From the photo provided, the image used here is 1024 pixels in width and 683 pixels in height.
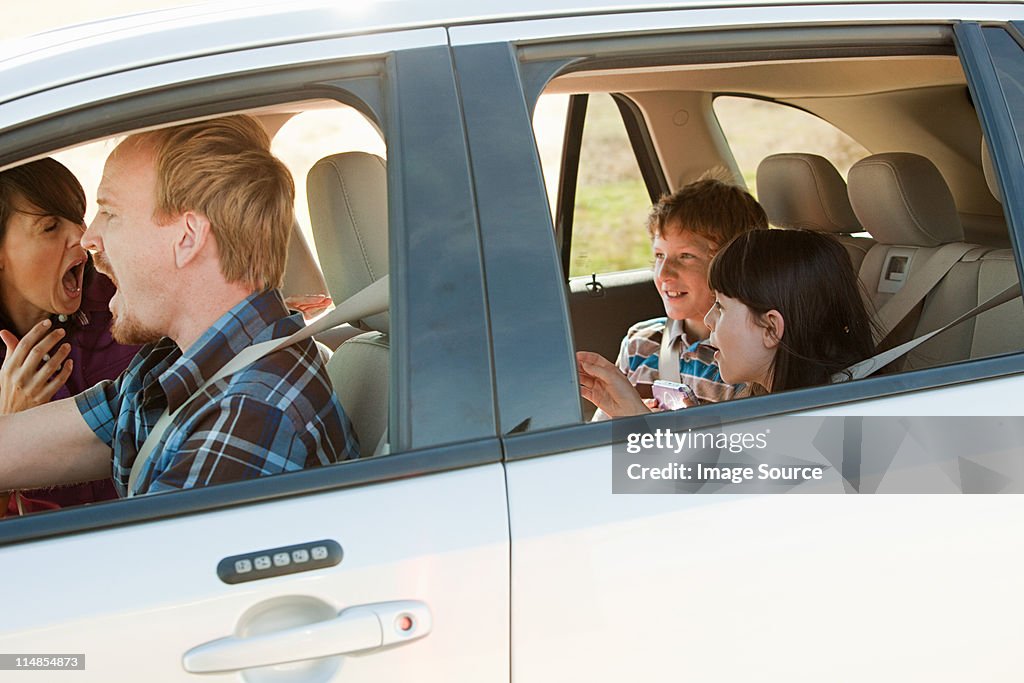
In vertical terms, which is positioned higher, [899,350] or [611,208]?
[611,208]

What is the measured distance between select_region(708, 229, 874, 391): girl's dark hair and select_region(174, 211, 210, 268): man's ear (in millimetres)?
1096

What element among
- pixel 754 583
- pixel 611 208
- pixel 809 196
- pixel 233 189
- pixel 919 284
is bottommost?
pixel 754 583

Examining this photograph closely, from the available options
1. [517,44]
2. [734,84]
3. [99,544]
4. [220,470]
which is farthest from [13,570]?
[734,84]

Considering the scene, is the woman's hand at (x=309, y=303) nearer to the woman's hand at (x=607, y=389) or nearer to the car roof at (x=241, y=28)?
the woman's hand at (x=607, y=389)

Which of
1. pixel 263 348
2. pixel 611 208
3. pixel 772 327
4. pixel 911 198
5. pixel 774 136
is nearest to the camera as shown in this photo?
pixel 263 348

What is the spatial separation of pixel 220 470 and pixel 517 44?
719 millimetres

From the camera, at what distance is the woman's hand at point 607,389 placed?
226cm

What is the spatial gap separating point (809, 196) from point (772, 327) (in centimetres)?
92

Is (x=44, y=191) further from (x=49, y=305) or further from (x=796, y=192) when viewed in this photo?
(x=796, y=192)

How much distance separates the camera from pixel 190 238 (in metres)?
1.75

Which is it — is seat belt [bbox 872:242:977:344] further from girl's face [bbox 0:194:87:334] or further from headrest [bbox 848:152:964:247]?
girl's face [bbox 0:194:87:334]

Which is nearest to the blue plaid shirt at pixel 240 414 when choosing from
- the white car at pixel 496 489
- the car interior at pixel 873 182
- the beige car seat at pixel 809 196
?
the white car at pixel 496 489

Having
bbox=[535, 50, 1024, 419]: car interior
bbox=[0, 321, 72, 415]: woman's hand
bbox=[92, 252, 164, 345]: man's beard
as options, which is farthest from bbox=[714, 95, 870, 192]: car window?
Result: bbox=[92, 252, 164, 345]: man's beard

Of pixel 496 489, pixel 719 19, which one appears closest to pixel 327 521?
pixel 496 489
